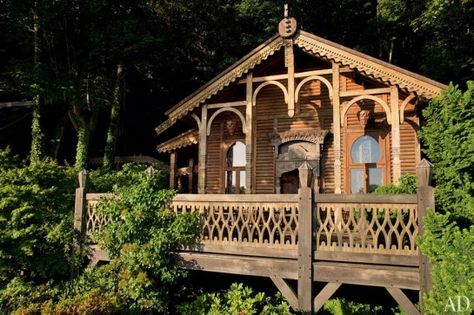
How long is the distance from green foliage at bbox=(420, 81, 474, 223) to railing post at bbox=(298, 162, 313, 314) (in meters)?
2.51

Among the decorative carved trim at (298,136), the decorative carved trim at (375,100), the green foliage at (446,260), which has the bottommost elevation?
the green foliage at (446,260)

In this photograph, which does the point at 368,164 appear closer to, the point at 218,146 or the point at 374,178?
the point at 374,178

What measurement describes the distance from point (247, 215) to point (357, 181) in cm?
626

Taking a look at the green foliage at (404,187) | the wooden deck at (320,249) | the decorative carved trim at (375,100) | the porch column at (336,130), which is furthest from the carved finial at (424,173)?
the decorative carved trim at (375,100)

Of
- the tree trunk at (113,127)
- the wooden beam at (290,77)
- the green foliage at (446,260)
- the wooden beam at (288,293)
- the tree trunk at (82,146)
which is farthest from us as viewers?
the tree trunk at (113,127)

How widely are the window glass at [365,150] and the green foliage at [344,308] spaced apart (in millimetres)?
5625

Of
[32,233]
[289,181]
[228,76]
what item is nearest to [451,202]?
[289,181]

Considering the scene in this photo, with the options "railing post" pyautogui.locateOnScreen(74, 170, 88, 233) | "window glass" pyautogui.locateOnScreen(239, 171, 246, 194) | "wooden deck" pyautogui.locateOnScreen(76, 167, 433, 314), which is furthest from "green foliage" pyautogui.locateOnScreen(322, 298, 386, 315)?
"window glass" pyautogui.locateOnScreen(239, 171, 246, 194)

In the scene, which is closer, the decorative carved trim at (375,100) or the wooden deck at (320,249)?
the wooden deck at (320,249)

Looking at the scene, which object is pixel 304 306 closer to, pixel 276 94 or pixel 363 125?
pixel 363 125

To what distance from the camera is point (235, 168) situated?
47.7 ft

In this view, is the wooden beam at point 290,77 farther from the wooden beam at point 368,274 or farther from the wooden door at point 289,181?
the wooden beam at point 368,274

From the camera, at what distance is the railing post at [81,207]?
913cm

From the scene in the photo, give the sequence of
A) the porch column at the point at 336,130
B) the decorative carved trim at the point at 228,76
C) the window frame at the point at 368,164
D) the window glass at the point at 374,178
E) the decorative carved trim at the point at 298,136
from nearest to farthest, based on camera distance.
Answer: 1. the porch column at the point at 336,130
2. the decorative carved trim at the point at 228,76
3. the window frame at the point at 368,164
4. the window glass at the point at 374,178
5. the decorative carved trim at the point at 298,136
